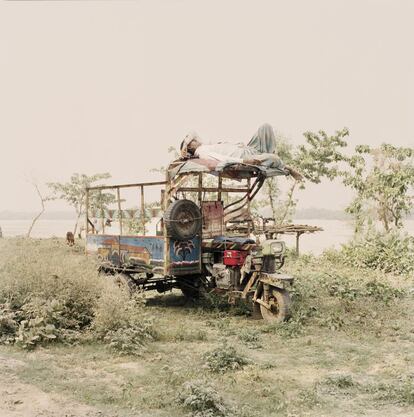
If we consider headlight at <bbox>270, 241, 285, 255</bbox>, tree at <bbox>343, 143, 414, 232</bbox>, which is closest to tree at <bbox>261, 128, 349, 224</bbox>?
tree at <bbox>343, 143, 414, 232</bbox>

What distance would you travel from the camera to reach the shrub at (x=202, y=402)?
4.70 meters

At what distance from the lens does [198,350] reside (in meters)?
7.12

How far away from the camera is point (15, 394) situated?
5211 millimetres

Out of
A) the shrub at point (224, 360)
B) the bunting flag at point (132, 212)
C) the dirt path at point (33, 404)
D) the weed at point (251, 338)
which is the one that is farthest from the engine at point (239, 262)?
the dirt path at point (33, 404)

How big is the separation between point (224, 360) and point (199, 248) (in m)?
3.94

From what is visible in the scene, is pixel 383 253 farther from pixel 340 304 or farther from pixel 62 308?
pixel 62 308

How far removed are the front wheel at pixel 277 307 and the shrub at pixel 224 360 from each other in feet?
7.40

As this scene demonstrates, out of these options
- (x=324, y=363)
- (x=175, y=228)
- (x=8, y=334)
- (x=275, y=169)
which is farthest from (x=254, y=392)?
(x=275, y=169)

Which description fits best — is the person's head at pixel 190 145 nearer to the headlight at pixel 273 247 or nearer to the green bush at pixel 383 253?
the headlight at pixel 273 247

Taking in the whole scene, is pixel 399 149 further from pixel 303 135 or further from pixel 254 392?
pixel 254 392

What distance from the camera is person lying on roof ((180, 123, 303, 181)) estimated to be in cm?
945

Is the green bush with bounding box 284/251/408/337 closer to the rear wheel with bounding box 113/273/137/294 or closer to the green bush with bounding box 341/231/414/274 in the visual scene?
the green bush with bounding box 341/231/414/274

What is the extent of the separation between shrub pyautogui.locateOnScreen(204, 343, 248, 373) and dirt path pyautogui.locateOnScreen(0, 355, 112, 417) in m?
1.70

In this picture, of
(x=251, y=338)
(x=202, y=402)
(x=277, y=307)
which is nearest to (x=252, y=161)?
(x=277, y=307)
